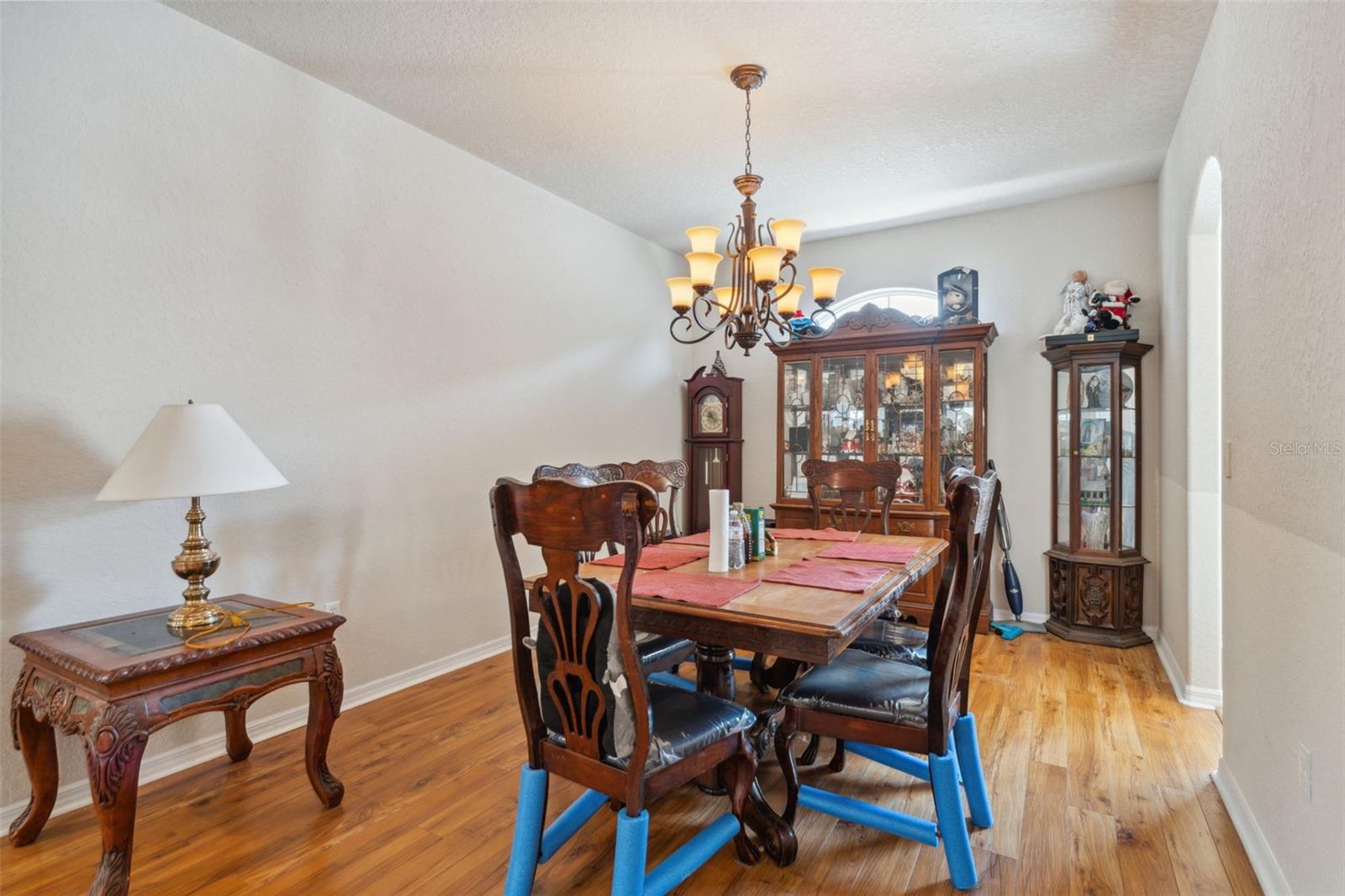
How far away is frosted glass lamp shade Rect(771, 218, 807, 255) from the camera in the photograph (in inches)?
98.3

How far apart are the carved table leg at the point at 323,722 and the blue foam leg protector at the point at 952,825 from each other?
1.78m

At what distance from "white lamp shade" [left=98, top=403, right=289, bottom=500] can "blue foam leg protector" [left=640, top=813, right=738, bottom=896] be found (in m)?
1.55

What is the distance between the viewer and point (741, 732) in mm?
1704

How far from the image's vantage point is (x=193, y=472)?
1913 mm

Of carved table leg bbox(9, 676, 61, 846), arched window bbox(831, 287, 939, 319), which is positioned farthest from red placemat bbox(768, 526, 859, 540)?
carved table leg bbox(9, 676, 61, 846)

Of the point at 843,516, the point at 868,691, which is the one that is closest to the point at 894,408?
the point at 843,516

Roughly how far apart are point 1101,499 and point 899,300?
6.07 feet

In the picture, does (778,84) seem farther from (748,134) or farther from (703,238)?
(703,238)

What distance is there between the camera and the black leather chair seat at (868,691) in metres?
1.73

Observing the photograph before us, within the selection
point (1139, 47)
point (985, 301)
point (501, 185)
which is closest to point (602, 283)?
point (501, 185)

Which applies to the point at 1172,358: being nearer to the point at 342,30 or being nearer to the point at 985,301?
the point at 985,301

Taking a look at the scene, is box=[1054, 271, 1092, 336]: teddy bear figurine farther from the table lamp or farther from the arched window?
the table lamp

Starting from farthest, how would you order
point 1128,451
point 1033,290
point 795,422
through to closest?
1. point 795,422
2. point 1033,290
3. point 1128,451

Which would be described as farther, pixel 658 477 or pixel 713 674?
pixel 658 477
